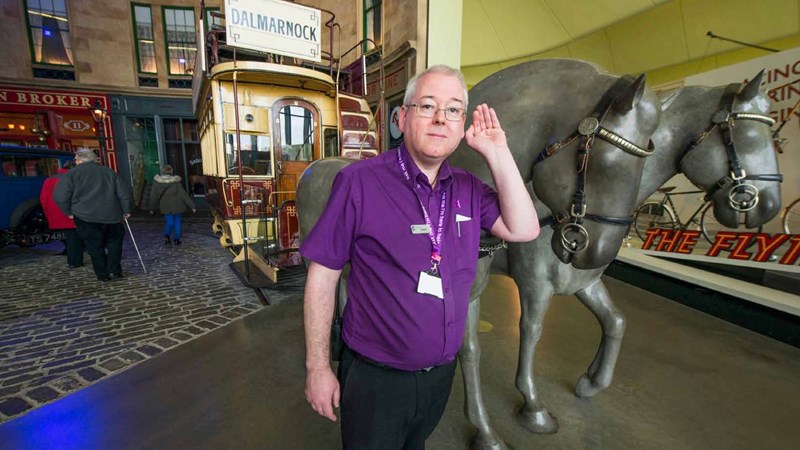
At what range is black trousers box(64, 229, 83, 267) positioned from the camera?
6.52m

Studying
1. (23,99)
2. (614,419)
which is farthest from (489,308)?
(23,99)

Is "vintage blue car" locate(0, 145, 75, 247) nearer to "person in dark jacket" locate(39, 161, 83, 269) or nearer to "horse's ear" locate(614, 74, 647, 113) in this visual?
"person in dark jacket" locate(39, 161, 83, 269)

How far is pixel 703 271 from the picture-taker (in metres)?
4.58

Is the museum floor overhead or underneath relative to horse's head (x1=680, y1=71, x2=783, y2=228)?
underneath

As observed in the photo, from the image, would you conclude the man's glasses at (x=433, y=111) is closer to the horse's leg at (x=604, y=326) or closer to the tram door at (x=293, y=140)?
the horse's leg at (x=604, y=326)

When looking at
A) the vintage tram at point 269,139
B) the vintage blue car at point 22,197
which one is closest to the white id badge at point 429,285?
the vintage tram at point 269,139

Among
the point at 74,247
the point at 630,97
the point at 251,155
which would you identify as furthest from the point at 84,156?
the point at 630,97

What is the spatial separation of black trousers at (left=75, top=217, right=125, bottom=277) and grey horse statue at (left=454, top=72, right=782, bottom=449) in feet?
21.0

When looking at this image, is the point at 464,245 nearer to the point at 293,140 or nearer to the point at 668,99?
the point at 668,99

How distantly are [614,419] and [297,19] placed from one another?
601 centimetres

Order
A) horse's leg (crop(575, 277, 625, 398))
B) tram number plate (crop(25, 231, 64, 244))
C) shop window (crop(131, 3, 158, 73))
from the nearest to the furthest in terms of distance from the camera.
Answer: horse's leg (crop(575, 277, 625, 398)) → tram number plate (crop(25, 231, 64, 244)) → shop window (crop(131, 3, 158, 73))

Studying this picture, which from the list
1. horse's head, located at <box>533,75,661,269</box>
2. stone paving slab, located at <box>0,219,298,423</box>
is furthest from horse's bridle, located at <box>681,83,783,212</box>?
stone paving slab, located at <box>0,219,298,423</box>

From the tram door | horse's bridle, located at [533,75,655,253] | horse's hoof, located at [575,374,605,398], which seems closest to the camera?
horse's bridle, located at [533,75,655,253]

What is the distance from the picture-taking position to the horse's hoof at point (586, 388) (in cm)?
262
